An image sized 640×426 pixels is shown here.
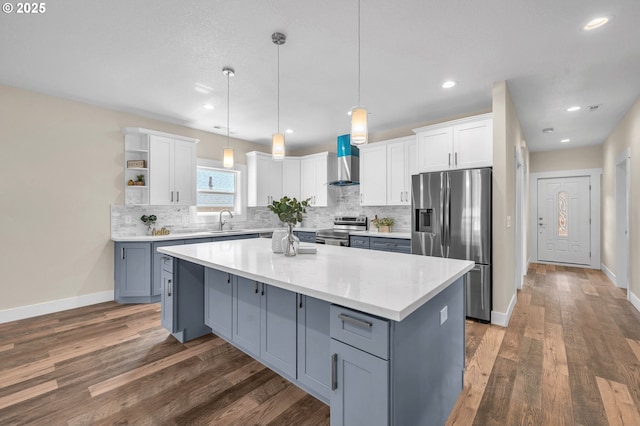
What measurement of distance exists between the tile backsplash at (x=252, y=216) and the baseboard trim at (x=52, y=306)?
87 cm

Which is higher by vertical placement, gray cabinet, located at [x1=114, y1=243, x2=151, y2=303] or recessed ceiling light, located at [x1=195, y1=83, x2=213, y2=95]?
recessed ceiling light, located at [x1=195, y1=83, x2=213, y2=95]

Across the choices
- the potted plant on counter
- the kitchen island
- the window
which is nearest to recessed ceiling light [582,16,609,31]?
the kitchen island

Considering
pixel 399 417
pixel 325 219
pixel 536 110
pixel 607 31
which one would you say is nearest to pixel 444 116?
pixel 536 110

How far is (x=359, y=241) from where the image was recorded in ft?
15.4

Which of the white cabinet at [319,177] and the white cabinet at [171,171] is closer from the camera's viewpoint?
the white cabinet at [171,171]

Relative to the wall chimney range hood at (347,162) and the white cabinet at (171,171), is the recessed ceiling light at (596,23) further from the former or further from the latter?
the white cabinet at (171,171)

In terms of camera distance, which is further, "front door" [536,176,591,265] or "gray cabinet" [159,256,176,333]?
→ "front door" [536,176,591,265]

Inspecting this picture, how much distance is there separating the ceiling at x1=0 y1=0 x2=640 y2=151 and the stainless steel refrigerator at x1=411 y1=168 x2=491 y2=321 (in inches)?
42.1

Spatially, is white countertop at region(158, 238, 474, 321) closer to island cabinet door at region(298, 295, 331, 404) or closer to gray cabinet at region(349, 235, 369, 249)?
island cabinet door at region(298, 295, 331, 404)

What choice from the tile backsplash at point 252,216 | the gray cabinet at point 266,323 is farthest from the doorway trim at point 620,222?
the gray cabinet at point 266,323

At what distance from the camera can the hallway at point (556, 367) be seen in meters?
1.85

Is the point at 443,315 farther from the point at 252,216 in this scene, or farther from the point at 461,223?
the point at 252,216

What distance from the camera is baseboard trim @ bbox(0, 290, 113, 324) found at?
333 cm

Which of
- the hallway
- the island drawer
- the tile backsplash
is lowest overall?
the hallway
